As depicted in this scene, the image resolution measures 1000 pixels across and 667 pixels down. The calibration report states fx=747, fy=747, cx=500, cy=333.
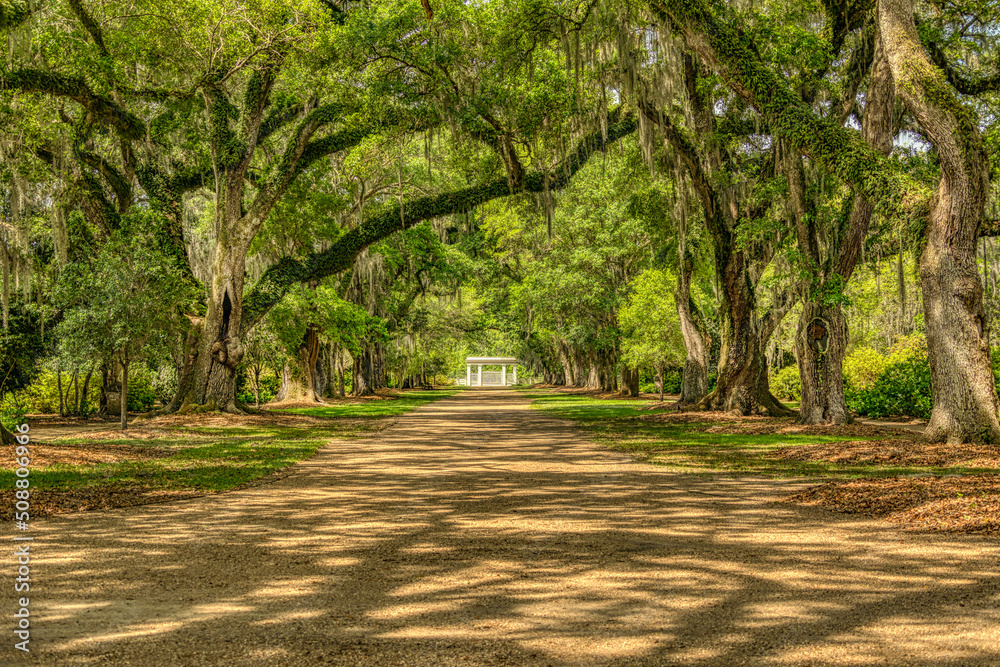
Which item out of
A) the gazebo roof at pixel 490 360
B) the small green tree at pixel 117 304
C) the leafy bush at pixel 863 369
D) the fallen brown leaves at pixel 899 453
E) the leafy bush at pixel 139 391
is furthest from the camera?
the gazebo roof at pixel 490 360

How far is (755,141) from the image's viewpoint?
64.5 feet

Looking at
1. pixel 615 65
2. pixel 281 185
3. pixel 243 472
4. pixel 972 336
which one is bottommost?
pixel 243 472

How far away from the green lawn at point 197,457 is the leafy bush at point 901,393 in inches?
535

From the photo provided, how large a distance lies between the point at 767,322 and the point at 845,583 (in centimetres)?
1625

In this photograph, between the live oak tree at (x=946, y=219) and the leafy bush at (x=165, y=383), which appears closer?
the live oak tree at (x=946, y=219)

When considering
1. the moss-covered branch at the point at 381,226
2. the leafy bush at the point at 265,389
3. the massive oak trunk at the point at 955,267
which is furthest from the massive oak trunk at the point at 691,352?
the leafy bush at the point at 265,389

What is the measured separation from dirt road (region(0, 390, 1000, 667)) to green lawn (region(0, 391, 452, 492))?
1498 millimetres

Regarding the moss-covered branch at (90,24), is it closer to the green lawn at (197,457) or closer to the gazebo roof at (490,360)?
the green lawn at (197,457)

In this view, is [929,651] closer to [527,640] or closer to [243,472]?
[527,640]

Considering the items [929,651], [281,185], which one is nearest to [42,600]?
[929,651]

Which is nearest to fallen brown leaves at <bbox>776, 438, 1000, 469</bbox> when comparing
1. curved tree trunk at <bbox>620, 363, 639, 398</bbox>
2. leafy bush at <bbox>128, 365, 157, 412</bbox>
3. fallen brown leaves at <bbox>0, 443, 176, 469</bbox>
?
fallen brown leaves at <bbox>0, 443, 176, 469</bbox>

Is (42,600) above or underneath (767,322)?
underneath

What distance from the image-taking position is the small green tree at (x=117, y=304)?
14.4m

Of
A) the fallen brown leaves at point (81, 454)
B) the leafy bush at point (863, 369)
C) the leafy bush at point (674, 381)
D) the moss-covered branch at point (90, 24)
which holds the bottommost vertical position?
the fallen brown leaves at point (81, 454)
